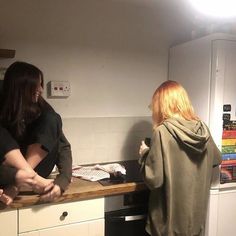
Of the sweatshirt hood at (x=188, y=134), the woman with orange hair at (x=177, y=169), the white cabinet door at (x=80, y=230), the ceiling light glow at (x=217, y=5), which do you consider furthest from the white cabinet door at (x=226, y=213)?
the ceiling light glow at (x=217, y=5)

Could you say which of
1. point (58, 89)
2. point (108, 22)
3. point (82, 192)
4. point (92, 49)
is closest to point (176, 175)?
point (82, 192)

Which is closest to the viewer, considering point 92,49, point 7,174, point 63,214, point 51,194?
point 7,174

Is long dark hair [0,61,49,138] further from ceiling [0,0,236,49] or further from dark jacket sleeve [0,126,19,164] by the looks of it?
ceiling [0,0,236,49]

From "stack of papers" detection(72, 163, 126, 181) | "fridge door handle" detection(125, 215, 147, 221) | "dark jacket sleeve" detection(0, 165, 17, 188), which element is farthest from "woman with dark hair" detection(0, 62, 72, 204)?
"fridge door handle" detection(125, 215, 147, 221)

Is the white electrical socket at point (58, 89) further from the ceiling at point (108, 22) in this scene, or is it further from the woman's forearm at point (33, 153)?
the woman's forearm at point (33, 153)

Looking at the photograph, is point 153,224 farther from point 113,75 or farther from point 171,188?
point 113,75

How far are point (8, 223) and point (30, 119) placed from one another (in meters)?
0.51

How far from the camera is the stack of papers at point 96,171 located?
68.3 inches

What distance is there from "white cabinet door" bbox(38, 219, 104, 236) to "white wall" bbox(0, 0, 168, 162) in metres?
0.63

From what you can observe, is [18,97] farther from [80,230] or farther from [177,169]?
[177,169]

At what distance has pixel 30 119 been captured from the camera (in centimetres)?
140

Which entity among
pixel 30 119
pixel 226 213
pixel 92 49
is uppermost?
pixel 92 49

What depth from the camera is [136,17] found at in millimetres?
2207

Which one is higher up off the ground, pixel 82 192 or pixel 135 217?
pixel 82 192
